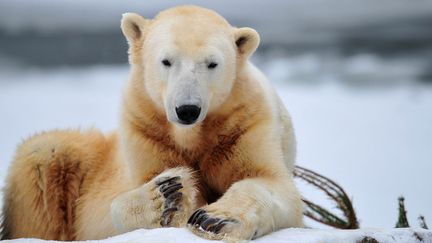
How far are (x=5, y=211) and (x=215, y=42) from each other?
1.82 meters

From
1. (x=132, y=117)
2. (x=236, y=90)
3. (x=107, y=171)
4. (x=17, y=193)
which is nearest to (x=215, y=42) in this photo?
(x=236, y=90)

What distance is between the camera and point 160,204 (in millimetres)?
3615

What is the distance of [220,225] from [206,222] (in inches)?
2.9

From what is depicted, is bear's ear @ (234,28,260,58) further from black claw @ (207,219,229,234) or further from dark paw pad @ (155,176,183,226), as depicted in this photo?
black claw @ (207,219,229,234)

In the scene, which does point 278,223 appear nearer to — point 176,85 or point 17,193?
point 176,85

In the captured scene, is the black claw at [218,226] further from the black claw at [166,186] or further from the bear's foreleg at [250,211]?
the black claw at [166,186]

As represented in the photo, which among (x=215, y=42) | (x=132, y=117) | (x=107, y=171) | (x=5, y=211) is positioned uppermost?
(x=215, y=42)

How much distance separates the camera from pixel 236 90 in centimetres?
412

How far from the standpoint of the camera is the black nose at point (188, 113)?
354 cm

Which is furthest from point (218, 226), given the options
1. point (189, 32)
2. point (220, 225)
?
point (189, 32)

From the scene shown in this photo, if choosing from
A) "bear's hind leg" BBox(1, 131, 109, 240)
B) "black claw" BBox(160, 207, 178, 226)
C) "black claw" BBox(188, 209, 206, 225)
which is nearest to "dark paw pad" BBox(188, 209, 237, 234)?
"black claw" BBox(188, 209, 206, 225)

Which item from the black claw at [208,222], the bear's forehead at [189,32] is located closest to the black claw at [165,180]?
the black claw at [208,222]

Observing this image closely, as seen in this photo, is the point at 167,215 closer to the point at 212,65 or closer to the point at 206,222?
the point at 206,222

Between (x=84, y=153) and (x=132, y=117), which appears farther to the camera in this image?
(x=84, y=153)
